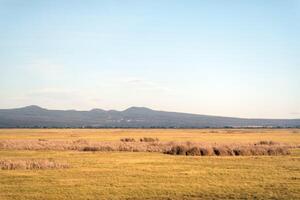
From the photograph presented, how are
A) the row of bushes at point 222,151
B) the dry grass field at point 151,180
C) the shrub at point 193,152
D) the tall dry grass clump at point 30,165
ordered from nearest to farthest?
the dry grass field at point 151,180
the tall dry grass clump at point 30,165
the shrub at point 193,152
the row of bushes at point 222,151

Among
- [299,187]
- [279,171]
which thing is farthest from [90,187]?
[279,171]

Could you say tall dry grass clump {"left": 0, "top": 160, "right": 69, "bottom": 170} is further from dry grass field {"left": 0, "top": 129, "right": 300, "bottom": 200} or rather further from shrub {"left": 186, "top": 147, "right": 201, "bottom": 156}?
shrub {"left": 186, "top": 147, "right": 201, "bottom": 156}

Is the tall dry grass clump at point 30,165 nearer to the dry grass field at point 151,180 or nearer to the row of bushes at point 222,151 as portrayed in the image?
the dry grass field at point 151,180

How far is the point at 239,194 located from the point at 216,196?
122 centimetres

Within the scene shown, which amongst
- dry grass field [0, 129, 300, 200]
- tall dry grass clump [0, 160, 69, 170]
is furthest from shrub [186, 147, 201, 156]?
tall dry grass clump [0, 160, 69, 170]

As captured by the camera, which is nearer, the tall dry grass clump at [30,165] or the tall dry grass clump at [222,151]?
the tall dry grass clump at [30,165]

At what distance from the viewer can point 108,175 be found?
95.7 feet

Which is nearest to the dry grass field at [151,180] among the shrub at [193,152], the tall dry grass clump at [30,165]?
the tall dry grass clump at [30,165]

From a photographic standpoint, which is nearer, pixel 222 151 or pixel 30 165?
pixel 30 165

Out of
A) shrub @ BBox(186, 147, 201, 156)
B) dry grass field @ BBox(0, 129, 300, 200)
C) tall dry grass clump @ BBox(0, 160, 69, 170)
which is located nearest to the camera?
dry grass field @ BBox(0, 129, 300, 200)

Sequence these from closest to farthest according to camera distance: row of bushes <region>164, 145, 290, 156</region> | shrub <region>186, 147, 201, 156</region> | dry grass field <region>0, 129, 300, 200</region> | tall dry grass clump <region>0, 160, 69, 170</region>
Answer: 1. dry grass field <region>0, 129, 300, 200</region>
2. tall dry grass clump <region>0, 160, 69, 170</region>
3. shrub <region>186, 147, 201, 156</region>
4. row of bushes <region>164, 145, 290, 156</region>

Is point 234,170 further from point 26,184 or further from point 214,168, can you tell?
point 26,184

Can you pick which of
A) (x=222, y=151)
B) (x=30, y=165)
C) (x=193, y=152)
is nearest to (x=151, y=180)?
(x=30, y=165)

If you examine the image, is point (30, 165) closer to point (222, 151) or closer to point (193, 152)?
point (193, 152)
